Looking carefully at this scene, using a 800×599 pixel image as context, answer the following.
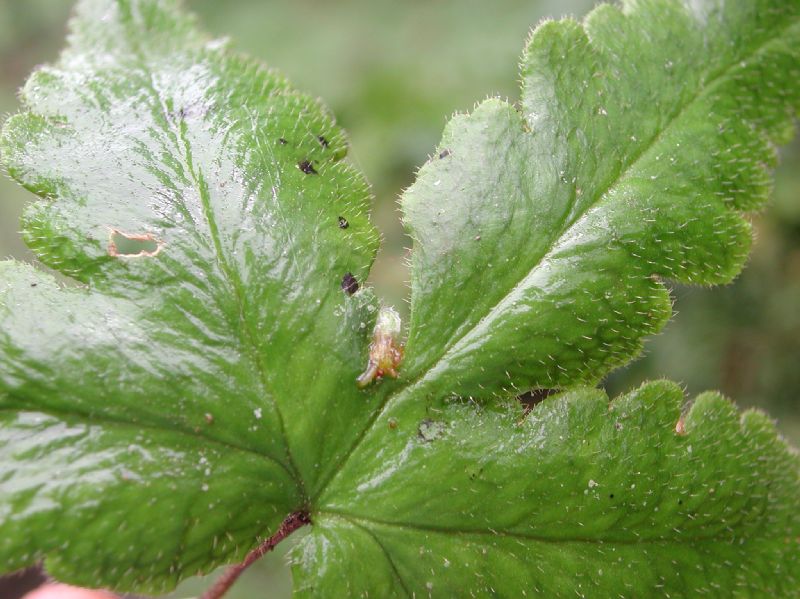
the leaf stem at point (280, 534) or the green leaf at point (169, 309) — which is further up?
the green leaf at point (169, 309)

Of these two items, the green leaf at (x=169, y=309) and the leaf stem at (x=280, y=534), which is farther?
the leaf stem at (x=280, y=534)

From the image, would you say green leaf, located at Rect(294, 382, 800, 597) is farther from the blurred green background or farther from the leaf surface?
the blurred green background

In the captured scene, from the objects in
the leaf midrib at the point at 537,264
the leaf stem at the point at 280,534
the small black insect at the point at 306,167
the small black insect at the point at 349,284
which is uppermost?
the small black insect at the point at 306,167

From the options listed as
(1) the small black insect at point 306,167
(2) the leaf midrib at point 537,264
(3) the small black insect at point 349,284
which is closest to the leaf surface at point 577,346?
(2) the leaf midrib at point 537,264

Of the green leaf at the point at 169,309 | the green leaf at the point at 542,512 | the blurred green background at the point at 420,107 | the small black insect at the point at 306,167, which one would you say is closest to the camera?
the green leaf at the point at 169,309

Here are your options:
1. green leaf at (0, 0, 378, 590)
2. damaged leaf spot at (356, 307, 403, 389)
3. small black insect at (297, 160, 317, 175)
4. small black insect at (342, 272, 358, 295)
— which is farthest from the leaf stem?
small black insect at (297, 160, 317, 175)

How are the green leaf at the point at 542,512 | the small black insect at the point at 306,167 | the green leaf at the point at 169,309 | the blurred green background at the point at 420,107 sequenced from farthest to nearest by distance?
the blurred green background at the point at 420,107 < the small black insect at the point at 306,167 < the green leaf at the point at 542,512 < the green leaf at the point at 169,309

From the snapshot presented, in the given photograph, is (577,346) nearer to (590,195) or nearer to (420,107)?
(590,195)

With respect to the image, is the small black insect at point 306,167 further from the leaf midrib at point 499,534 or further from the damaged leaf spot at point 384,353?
the leaf midrib at point 499,534
